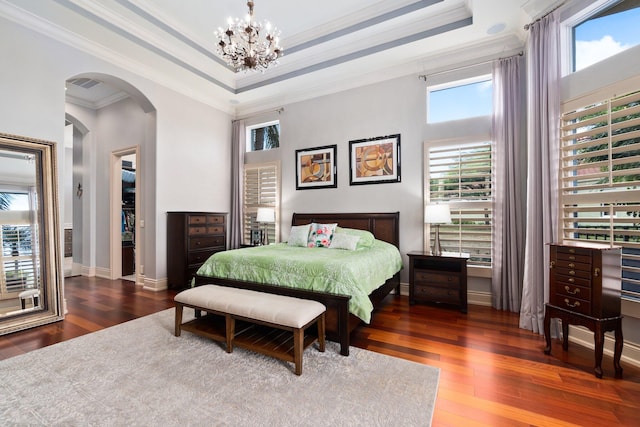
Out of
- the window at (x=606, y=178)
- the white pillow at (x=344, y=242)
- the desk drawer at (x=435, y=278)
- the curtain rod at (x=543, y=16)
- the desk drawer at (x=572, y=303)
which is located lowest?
the desk drawer at (x=435, y=278)

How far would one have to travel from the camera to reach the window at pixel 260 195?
221 inches

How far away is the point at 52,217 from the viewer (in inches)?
131

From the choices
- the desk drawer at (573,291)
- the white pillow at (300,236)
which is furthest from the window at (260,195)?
the desk drawer at (573,291)

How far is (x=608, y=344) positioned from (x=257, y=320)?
3080mm

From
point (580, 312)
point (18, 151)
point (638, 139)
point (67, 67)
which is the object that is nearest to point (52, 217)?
point (18, 151)

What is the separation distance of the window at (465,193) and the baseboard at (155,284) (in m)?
4.42

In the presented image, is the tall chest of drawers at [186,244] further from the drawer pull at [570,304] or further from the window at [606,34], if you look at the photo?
the window at [606,34]

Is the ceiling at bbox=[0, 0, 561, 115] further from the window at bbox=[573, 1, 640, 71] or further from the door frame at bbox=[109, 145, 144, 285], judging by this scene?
the door frame at bbox=[109, 145, 144, 285]

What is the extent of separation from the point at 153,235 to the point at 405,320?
4.16m

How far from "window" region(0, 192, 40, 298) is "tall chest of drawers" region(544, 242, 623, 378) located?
540 cm

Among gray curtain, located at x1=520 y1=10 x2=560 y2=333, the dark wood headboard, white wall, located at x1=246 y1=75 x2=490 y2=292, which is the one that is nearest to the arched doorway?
white wall, located at x1=246 y1=75 x2=490 y2=292

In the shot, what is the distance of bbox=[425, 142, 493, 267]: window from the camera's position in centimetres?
382

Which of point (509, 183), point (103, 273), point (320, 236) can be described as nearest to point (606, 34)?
point (509, 183)

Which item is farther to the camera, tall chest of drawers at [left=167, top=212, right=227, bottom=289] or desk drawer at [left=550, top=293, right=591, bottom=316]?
tall chest of drawers at [left=167, top=212, right=227, bottom=289]
